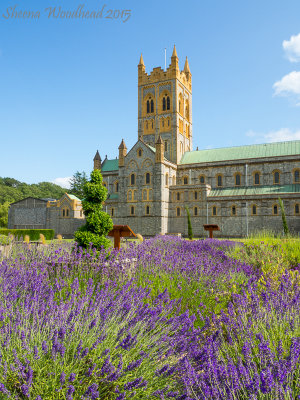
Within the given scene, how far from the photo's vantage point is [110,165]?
47500 mm

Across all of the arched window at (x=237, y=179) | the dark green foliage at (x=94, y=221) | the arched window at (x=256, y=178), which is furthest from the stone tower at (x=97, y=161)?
the dark green foliage at (x=94, y=221)


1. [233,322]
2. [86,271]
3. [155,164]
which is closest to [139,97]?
[155,164]

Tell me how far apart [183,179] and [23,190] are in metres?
60.2

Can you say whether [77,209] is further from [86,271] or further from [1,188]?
[1,188]

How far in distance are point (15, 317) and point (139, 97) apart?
46.9 metres

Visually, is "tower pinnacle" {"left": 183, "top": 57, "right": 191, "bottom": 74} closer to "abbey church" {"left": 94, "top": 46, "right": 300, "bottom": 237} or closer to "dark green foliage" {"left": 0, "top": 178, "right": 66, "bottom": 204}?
"abbey church" {"left": 94, "top": 46, "right": 300, "bottom": 237}

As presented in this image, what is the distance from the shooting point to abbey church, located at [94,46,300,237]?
117 feet

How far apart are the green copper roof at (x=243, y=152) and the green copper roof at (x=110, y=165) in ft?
33.8

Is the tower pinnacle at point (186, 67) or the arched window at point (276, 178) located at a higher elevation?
the tower pinnacle at point (186, 67)

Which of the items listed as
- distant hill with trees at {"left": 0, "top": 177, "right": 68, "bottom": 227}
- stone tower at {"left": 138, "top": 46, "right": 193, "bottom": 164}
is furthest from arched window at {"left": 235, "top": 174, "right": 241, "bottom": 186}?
distant hill with trees at {"left": 0, "top": 177, "right": 68, "bottom": 227}

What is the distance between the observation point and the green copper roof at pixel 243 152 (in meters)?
38.7

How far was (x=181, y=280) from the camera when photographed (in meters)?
6.14

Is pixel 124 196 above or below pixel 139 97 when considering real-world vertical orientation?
below

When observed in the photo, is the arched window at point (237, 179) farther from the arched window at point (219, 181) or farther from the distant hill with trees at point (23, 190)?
the distant hill with trees at point (23, 190)
